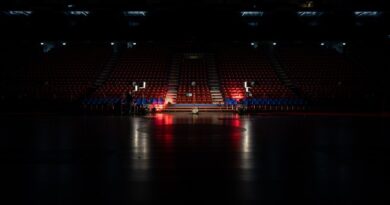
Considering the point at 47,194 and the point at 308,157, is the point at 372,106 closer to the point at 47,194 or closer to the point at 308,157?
the point at 308,157

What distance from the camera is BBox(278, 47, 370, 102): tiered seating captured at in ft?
54.1

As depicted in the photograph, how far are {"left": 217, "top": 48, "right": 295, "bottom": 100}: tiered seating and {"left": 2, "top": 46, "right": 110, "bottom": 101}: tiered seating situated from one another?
8.38 meters

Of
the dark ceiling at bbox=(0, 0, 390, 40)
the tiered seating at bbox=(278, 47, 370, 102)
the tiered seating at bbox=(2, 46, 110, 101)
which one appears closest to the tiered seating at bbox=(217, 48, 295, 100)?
the tiered seating at bbox=(278, 47, 370, 102)

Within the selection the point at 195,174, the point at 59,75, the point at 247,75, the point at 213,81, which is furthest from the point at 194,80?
the point at 195,174

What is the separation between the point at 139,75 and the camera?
743 inches

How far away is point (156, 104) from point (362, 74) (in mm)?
12911

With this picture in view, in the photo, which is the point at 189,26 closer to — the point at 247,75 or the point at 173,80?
the point at 247,75

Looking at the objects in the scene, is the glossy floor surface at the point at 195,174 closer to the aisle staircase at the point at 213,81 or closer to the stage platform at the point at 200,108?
the stage platform at the point at 200,108

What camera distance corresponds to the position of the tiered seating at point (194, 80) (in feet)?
56.6

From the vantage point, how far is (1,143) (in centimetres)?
470

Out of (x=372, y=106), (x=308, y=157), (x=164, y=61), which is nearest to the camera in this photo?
(x=308, y=157)

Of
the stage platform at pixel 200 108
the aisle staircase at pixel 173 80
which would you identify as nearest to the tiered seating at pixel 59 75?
the aisle staircase at pixel 173 80

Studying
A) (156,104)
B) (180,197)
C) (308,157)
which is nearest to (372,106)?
(156,104)

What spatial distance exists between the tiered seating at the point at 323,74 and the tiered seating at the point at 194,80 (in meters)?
5.54
